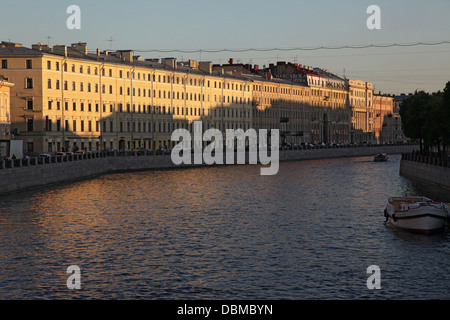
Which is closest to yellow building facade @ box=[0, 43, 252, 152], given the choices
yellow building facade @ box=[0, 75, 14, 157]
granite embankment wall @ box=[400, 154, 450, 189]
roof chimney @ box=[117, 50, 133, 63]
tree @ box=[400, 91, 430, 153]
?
roof chimney @ box=[117, 50, 133, 63]

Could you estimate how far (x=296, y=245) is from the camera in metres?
29.4

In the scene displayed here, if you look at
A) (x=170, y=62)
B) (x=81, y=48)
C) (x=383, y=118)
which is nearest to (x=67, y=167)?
(x=81, y=48)

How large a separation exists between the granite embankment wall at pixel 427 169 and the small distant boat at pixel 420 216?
1777 cm

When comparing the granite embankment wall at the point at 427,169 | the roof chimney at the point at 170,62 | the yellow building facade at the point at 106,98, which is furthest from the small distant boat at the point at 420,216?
the roof chimney at the point at 170,62

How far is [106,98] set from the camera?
90812 millimetres

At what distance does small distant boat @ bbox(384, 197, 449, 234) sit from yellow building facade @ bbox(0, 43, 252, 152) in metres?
52.4

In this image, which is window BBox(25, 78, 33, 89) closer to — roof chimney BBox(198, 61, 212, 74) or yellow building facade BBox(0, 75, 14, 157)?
yellow building facade BBox(0, 75, 14, 157)

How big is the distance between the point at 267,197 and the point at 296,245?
19.4m

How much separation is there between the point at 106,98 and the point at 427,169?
44.0 metres

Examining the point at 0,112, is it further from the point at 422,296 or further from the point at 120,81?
the point at 422,296

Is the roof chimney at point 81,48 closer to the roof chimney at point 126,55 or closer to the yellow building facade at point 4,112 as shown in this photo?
the roof chimney at point 126,55

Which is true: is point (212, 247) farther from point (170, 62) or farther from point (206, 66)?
point (206, 66)

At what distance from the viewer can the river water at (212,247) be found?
22406 millimetres
